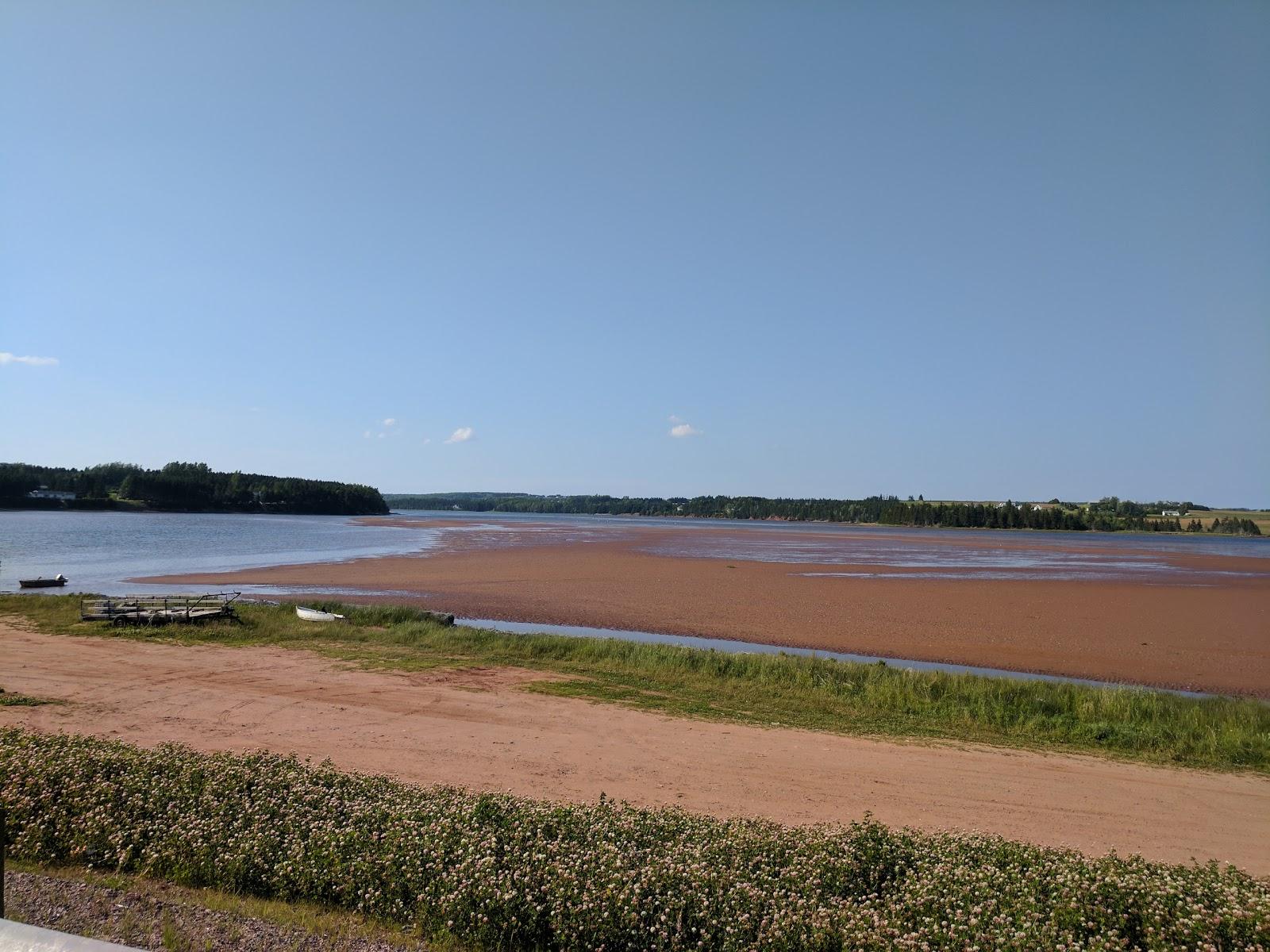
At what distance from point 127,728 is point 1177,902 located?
541 inches

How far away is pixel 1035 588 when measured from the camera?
1700 inches

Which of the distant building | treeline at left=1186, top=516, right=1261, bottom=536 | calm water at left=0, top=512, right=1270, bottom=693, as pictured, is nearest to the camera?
calm water at left=0, top=512, right=1270, bottom=693

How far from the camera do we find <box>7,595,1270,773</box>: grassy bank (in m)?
14.9

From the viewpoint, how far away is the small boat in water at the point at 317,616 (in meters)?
25.3

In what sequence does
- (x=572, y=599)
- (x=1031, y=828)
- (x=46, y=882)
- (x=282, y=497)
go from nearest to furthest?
(x=46, y=882) < (x=1031, y=828) < (x=572, y=599) < (x=282, y=497)

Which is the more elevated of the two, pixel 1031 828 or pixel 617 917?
pixel 617 917

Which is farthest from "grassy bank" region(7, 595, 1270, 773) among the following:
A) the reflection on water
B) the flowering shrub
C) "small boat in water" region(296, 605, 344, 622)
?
the reflection on water

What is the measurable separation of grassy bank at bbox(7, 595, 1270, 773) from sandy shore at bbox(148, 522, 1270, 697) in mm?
6432

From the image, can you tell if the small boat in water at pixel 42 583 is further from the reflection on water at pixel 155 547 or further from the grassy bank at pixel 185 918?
the grassy bank at pixel 185 918

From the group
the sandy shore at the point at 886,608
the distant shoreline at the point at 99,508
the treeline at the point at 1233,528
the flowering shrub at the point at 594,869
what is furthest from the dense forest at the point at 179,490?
the treeline at the point at 1233,528

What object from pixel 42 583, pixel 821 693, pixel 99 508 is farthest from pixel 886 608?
pixel 99 508

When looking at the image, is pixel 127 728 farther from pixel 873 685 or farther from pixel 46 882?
pixel 873 685

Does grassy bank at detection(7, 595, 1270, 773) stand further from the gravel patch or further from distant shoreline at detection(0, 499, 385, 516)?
distant shoreline at detection(0, 499, 385, 516)

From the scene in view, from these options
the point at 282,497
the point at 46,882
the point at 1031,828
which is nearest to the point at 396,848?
the point at 46,882
